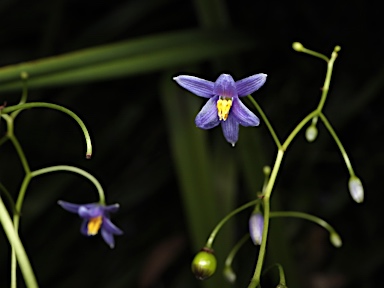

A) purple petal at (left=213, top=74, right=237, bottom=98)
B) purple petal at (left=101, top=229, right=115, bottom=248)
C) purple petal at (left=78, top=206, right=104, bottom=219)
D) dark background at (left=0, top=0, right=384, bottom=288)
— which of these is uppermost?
purple petal at (left=213, top=74, right=237, bottom=98)

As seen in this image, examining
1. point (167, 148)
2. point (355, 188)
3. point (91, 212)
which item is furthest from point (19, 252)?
point (167, 148)

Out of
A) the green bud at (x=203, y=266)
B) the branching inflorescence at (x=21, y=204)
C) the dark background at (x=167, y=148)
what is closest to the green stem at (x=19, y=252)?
the branching inflorescence at (x=21, y=204)

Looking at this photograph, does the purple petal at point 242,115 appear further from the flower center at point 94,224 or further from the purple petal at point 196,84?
the flower center at point 94,224

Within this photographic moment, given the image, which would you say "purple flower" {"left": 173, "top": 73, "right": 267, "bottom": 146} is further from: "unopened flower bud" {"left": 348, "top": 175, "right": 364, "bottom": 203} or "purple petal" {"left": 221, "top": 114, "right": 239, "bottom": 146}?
"unopened flower bud" {"left": 348, "top": 175, "right": 364, "bottom": 203}

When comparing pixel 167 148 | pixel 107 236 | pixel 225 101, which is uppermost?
pixel 225 101

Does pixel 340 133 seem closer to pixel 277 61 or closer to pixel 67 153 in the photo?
pixel 277 61

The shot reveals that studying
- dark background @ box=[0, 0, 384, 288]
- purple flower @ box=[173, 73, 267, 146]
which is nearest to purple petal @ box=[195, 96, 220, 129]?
purple flower @ box=[173, 73, 267, 146]

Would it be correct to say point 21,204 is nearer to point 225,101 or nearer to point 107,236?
point 107,236
